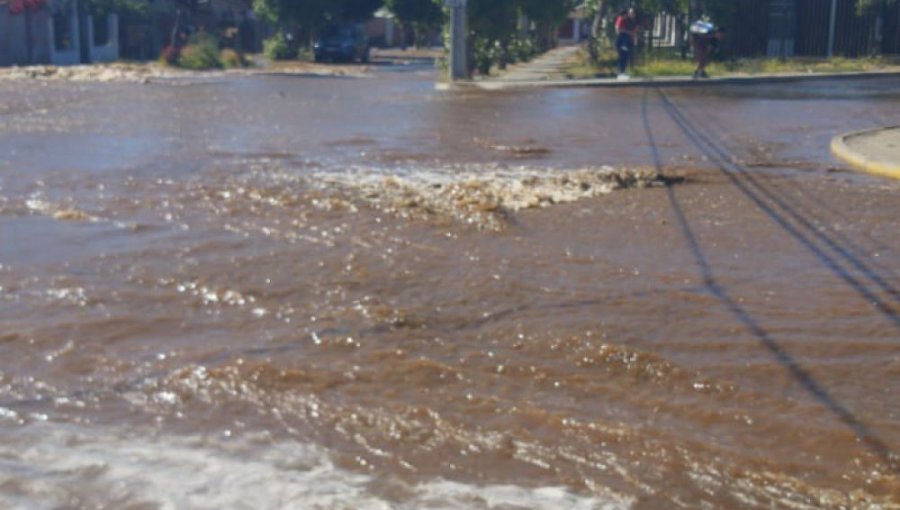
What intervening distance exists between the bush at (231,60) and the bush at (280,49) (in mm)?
4127

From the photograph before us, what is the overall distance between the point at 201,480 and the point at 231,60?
42.4 meters

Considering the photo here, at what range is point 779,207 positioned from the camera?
11.9 meters

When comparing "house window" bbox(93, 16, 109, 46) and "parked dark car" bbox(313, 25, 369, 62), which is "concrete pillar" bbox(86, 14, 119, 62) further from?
"parked dark car" bbox(313, 25, 369, 62)

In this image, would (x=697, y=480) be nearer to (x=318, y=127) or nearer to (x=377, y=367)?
(x=377, y=367)

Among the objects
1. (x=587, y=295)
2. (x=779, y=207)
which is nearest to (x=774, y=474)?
(x=587, y=295)

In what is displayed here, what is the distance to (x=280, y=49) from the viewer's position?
5212cm

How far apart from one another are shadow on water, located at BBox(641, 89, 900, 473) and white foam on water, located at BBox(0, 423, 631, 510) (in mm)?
1421

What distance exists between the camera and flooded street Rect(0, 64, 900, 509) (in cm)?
553

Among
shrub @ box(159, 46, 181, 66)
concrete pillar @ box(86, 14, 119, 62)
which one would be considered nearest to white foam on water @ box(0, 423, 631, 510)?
shrub @ box(159, 46, 181, 66)

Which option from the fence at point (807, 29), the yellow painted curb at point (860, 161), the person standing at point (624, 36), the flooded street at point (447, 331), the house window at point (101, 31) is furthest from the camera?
the house window at point (101, 31)

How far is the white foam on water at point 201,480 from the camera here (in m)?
5.19

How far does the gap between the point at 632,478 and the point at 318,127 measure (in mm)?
14658

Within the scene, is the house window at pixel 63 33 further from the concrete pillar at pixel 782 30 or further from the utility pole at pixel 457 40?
the concrete pillar at pixel 782 30

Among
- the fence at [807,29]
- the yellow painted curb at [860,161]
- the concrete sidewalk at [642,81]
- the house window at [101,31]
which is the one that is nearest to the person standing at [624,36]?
the concrete sidewalk at [642,81]
